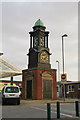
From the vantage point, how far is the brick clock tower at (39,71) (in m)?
33.2

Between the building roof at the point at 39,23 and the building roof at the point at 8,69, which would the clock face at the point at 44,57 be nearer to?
the building roof at the point at 39,23

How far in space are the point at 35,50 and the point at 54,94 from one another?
6.68 meters

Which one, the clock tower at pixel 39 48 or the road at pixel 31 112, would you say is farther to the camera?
the clock tower at pixel 39 48

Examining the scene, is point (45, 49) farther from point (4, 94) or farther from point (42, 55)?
point (4, 94)

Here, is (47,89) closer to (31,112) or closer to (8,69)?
(8,69)

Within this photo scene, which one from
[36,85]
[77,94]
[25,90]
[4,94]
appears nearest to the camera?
[4,94]

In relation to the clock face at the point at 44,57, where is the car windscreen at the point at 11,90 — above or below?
below

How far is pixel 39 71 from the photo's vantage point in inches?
1309

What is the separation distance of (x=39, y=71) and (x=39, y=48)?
11.2ft

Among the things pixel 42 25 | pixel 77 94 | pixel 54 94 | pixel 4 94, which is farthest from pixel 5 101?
pixel 77 94

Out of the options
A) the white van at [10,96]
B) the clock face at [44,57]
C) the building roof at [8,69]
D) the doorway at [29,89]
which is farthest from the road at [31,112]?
the building roof at [8,69]

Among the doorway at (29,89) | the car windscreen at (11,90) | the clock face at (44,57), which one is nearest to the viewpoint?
the car windscreen at (11,90)

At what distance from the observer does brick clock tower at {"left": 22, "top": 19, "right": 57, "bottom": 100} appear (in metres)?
33.2

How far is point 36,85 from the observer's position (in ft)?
108
